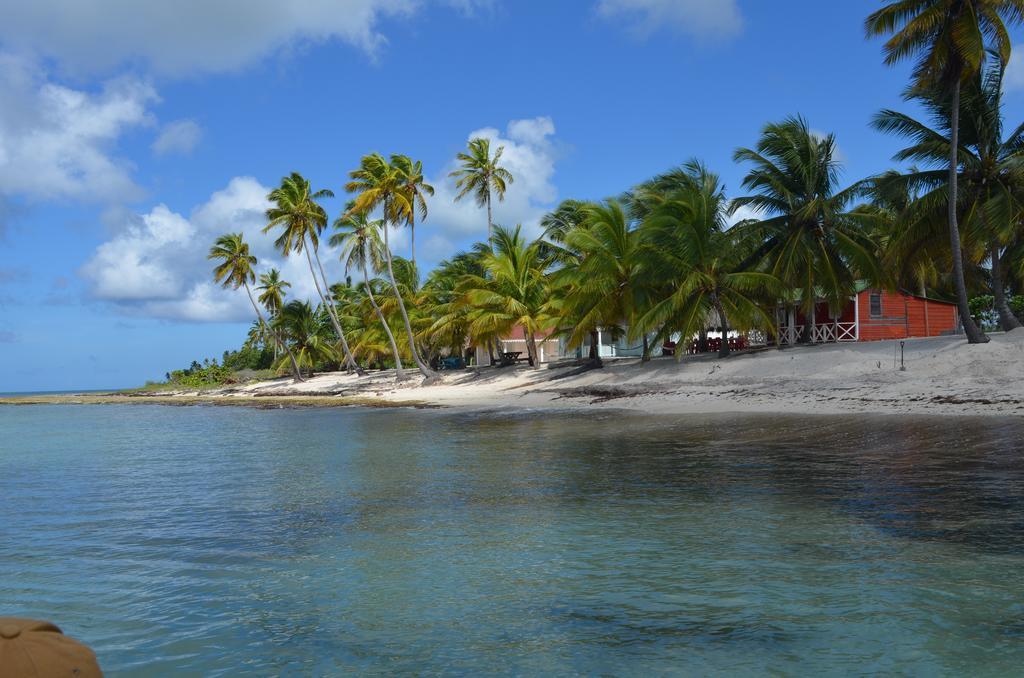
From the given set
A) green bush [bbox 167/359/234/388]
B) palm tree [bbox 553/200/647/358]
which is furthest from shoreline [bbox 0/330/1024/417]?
green bush [bbox 167/359/234/388]

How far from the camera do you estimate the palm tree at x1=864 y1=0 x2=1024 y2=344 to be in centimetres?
2061

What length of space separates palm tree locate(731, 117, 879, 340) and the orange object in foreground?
29.1m

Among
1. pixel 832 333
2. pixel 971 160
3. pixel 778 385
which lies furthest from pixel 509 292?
pixel 971 160

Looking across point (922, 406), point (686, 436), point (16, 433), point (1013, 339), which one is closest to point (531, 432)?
point (686, 436)

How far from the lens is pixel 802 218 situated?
95.2 feet

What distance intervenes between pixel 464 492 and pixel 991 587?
6.57 metres

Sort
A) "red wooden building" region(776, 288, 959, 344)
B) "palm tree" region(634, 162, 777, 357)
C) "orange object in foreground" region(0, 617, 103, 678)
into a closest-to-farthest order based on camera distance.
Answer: "orange object in foreground" region(0, 617, 103, 678) < "palm tree" region(634, 162, 777, 357) < "red wooden building" region(776, 288, 959, 344)

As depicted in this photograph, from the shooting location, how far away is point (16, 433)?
87.7 feet

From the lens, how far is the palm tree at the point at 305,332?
59594 mm

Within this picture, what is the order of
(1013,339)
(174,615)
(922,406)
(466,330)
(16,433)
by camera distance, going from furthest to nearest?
(466,330)
(16,433)
(1013,339)
(922,406)
(174,615)

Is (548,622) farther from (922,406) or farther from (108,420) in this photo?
(108,420)

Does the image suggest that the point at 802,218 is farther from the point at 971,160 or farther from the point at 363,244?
the point at 363,244

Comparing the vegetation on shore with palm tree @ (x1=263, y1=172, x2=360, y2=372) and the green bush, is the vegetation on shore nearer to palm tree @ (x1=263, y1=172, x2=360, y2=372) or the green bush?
palm tree @ (x1=263, y1=172, x2=360, y2=372)

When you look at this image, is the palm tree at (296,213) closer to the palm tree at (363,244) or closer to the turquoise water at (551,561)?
the palm tree at (363,244)
